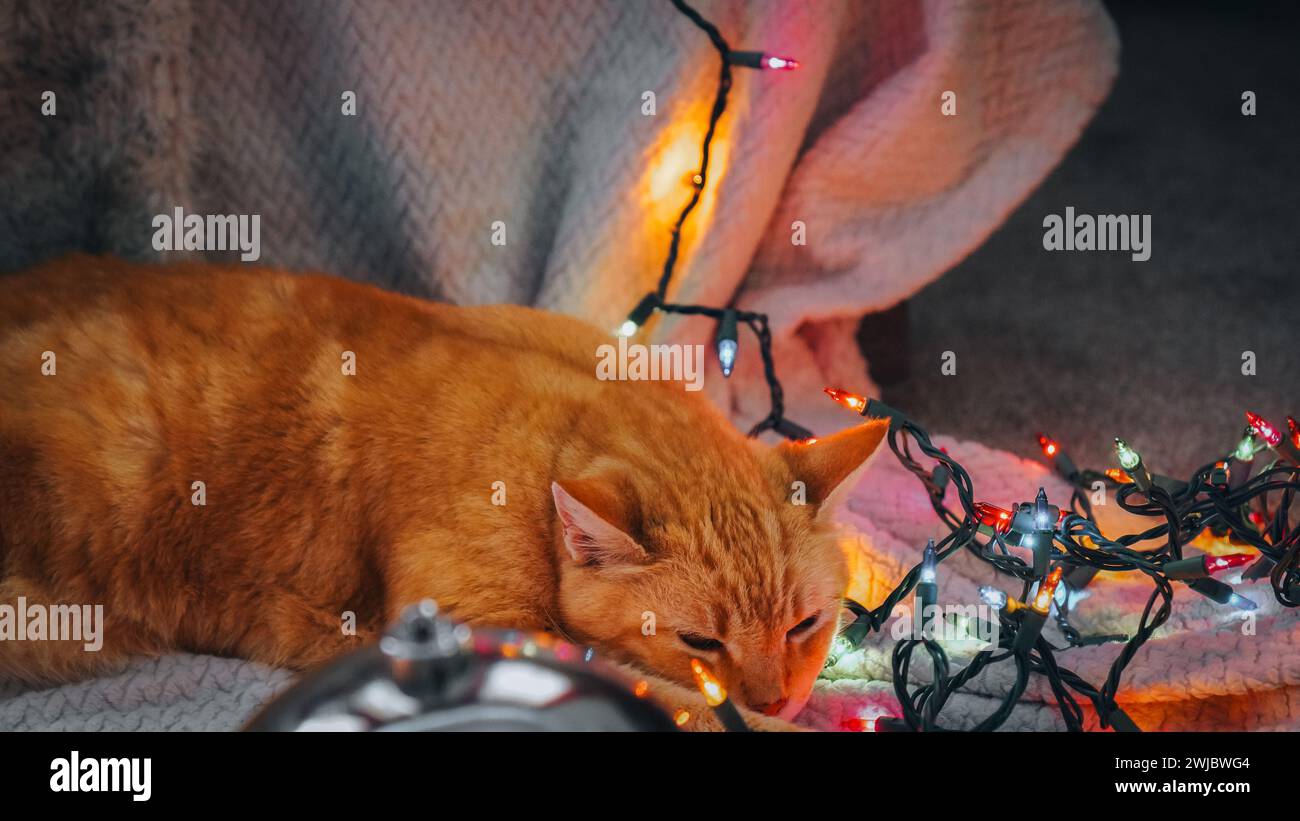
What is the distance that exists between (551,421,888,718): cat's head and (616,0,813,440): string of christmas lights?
40cm

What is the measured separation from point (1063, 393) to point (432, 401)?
1060 mm

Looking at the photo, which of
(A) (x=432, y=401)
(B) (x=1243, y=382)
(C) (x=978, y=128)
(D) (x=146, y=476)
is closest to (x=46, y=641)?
(D) (x=146, y=476)

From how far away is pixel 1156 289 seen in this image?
195 cm

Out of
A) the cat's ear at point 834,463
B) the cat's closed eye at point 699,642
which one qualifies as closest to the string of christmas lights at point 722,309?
the cat's ear at point 834,463

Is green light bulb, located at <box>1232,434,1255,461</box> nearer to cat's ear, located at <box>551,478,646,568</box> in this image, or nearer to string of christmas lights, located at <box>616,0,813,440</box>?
string of christmas lights, located at <box>616,0,813,440</box>

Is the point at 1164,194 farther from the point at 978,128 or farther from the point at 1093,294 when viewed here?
the point at 978,128

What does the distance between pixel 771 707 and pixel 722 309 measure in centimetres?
→ 64

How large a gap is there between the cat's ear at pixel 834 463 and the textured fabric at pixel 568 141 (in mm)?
497

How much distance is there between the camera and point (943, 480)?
1.23 meters

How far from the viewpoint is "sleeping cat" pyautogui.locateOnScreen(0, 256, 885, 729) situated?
3.29ft

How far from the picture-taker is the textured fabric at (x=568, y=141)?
54.3 inches

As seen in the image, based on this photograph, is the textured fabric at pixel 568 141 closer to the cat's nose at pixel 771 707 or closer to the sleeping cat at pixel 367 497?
the sleeping cat at pixel 367 497

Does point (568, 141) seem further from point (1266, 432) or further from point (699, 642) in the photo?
point (1266, 432)

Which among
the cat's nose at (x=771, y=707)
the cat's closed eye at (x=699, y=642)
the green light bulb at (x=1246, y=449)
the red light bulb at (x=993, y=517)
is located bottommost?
the cat's nose at (x=771, y=707)
